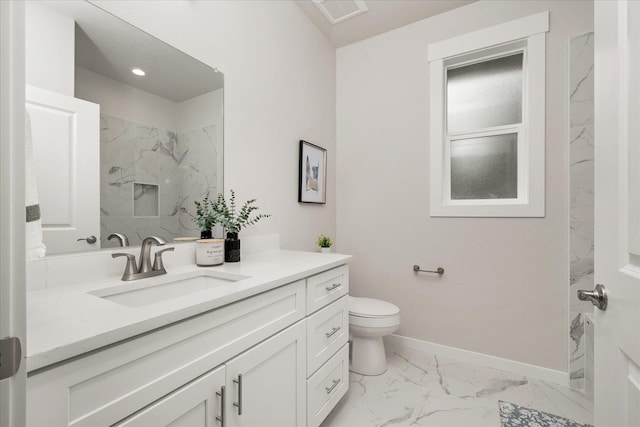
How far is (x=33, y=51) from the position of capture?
0.88 m

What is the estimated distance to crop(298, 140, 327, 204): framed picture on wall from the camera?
6.97 ft

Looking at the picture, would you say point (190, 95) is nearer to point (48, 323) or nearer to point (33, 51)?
point (33, 51)

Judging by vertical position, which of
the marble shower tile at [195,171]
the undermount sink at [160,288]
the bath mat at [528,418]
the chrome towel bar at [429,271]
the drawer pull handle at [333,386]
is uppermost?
Answer: the marble shower tile at [195,171]

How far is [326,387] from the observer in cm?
138

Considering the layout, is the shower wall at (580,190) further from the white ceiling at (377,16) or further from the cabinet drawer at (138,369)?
the cabinet drawer at (138,369)

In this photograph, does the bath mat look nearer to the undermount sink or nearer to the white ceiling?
the undermount sink

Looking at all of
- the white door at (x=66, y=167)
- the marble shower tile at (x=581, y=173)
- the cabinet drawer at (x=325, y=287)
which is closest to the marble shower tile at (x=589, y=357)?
the marble shower tile at (x=581, y=173)

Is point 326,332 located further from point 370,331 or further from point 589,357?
point 589,357

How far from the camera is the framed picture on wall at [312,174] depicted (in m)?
2.12

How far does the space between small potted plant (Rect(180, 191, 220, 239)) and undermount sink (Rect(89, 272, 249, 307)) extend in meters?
0.24

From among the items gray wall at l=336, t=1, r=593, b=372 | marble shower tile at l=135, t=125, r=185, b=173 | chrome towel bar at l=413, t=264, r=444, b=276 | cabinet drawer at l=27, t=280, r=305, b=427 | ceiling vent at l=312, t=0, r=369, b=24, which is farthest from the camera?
chrome towel bar at l=413, t=264, r=444, b=276

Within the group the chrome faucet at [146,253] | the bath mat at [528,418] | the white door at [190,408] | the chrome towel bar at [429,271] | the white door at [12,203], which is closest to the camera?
the white door at [12,203]

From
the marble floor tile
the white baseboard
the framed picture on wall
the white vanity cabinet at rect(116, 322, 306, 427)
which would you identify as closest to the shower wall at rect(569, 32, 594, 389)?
the white baseboard

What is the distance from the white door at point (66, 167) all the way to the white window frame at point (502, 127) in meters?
2.08
